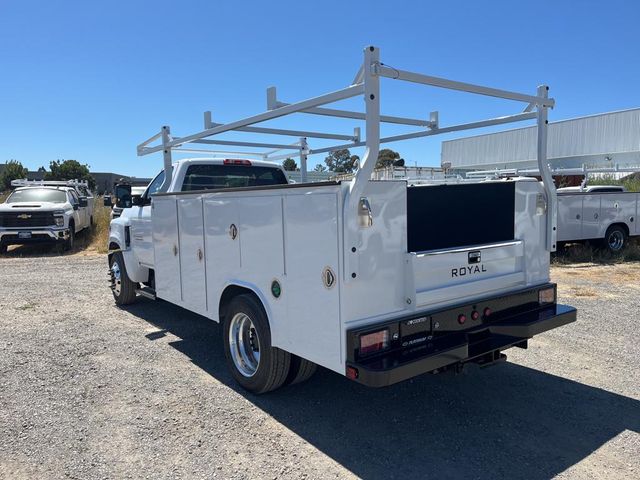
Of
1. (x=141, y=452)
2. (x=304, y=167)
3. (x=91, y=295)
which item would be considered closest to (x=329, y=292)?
(x=141, y=452)

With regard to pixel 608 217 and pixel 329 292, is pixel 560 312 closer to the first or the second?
pixel 329 292

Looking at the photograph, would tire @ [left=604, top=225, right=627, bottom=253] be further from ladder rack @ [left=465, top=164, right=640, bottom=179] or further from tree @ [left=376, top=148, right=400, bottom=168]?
tree @ [left=376, top=148, right=400, bottom=168]

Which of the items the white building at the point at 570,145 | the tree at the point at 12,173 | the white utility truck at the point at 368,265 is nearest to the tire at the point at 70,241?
the white utility truck at the point at 368,265

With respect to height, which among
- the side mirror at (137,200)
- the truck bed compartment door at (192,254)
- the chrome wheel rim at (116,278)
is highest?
the side mirror at (137,200)

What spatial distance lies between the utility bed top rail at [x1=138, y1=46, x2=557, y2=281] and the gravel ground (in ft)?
4.38

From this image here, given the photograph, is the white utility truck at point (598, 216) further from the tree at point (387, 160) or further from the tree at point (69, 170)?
the tree at point (69, 170)

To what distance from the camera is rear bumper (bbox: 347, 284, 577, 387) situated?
10.7ft

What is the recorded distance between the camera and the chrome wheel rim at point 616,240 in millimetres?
13773

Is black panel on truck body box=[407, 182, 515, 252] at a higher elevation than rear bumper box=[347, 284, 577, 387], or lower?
higher

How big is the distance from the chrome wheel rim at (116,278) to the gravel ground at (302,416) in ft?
4.77

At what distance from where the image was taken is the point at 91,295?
355 inches

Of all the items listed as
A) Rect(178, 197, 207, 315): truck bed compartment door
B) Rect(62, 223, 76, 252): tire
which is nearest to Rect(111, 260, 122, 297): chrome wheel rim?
Rect(178, 197, 207, 315): truck bed compartment door

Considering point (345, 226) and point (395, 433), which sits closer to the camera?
point (345, 226)

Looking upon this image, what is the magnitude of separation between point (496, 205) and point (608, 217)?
10994 mm
